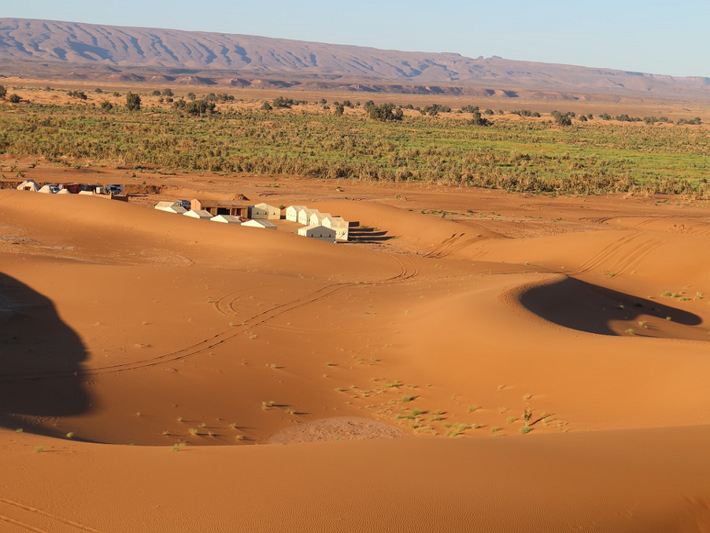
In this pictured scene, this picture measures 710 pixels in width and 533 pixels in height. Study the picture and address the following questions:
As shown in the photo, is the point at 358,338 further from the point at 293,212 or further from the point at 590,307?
the point at 293,212

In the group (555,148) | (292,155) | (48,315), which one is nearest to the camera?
(48,315)

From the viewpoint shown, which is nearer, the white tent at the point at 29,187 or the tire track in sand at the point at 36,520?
the tire track in sand at the point at 36,520

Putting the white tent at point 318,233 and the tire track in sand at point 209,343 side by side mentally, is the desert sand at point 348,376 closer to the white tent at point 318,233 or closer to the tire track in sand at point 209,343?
the tire track in sand at point 209,343

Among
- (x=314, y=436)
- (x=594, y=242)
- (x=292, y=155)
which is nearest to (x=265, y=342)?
(x=314, y=436)

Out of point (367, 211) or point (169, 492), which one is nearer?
point (169, 492)

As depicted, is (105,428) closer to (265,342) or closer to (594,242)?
(265,342)

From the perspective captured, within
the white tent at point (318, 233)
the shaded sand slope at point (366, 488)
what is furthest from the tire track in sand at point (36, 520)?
the white tent at point (318, 233)
